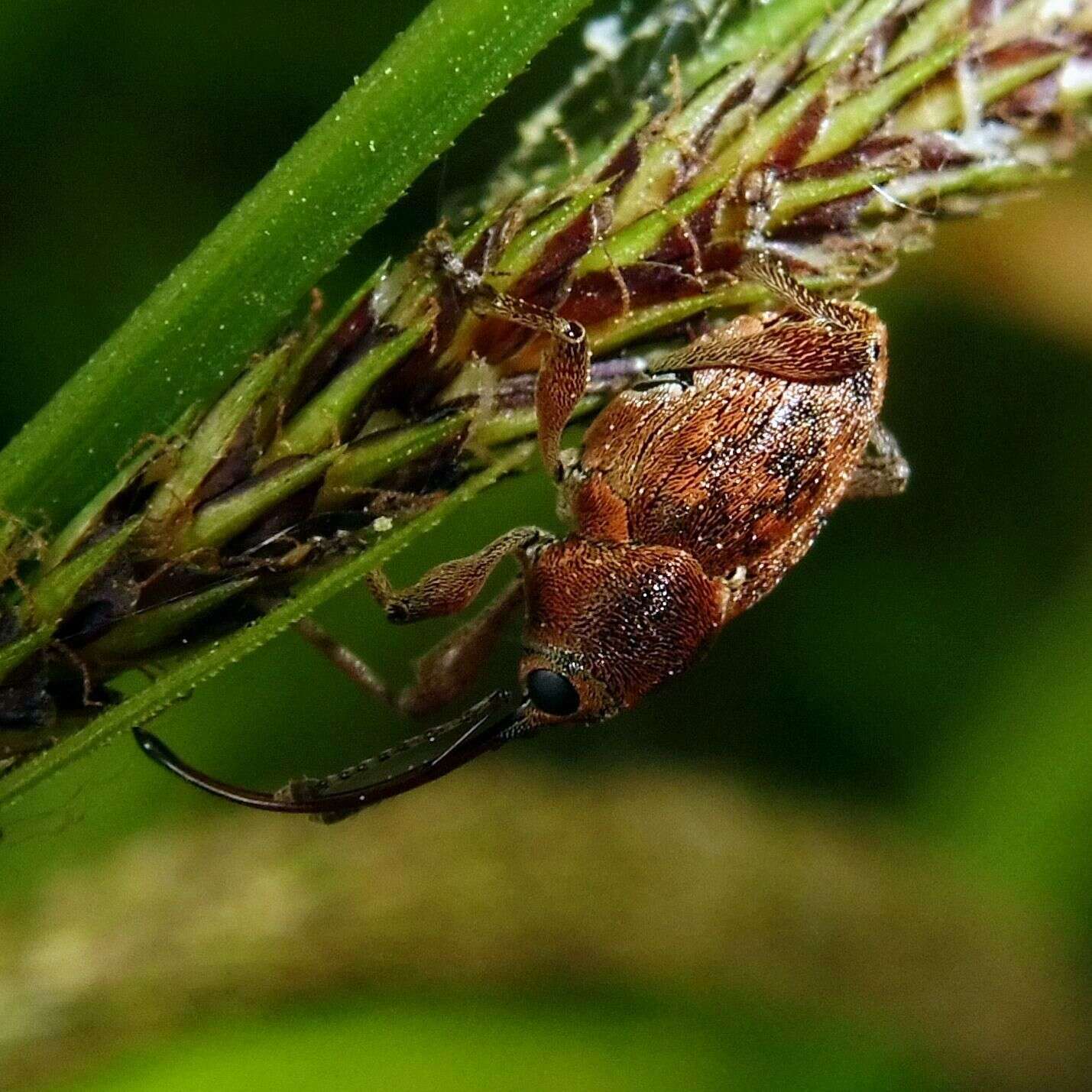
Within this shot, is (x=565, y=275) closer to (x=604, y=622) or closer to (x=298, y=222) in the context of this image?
(x=298, y=222)

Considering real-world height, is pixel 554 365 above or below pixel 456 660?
above

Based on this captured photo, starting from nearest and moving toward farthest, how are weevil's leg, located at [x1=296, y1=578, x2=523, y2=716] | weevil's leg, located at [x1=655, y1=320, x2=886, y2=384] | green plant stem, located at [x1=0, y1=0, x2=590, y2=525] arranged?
1. green plant stem, located at [x1=0, y1=0, x2=590, y2=525]
2. weevil's leg, located at [x1=655, y1=320, x2=886, y2=384]
3. weevil's leg, located at [x1=296, y1=578, x2=523, y2=716]

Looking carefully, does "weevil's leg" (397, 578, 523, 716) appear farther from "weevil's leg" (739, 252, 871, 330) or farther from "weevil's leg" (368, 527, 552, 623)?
"weevil's leg" (739, 252, 871, 330)

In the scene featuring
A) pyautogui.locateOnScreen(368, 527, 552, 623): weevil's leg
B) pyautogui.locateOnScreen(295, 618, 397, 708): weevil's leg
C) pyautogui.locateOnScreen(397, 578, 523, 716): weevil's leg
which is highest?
pyautogui.locateOnScreen(368, 527, 552, 623): weevil's leg

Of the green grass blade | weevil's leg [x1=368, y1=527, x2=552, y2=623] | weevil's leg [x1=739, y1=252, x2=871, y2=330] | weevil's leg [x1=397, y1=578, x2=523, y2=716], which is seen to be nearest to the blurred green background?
weevil's leg [x1=397, y1=578, x2=523, y2=716]

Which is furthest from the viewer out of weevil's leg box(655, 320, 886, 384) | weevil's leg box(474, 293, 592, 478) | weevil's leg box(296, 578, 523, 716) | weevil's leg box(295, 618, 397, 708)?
weevil's leg box(296, 578, 523, 716)

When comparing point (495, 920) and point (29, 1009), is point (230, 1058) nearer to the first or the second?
point (29, 1009)

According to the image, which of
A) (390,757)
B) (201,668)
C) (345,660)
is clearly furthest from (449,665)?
(201,668)
